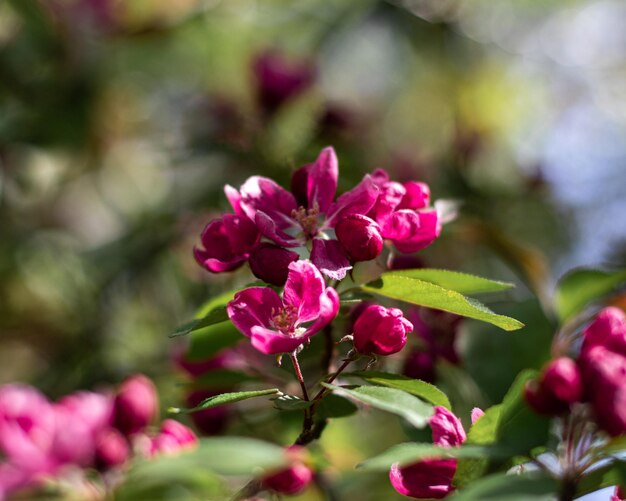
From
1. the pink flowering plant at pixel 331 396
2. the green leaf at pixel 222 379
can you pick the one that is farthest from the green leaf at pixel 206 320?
the green leaf at pixel 222 379

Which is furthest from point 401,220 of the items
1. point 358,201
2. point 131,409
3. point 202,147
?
point 202,147

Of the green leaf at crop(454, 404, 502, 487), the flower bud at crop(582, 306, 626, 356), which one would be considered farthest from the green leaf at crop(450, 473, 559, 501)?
A: the flower bud at crop(582, 306, 626, 356)

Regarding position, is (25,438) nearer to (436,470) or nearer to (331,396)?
(331,396)

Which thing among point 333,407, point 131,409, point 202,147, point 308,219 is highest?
point 308,219

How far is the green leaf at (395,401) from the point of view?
876mm

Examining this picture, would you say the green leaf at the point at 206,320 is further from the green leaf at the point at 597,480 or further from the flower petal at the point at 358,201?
the green leaf at the point at 597,480

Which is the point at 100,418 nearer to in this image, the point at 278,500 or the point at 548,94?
the point at 278,500

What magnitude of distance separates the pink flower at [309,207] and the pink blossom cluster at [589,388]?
312 millimetres

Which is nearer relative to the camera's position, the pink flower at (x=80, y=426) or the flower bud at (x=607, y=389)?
the flower bud at (x=607, y=389)

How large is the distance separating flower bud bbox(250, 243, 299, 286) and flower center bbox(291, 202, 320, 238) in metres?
0.09

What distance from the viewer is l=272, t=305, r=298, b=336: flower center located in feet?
3.44

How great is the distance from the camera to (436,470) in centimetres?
103

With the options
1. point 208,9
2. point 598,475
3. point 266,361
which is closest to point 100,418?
point 598,475

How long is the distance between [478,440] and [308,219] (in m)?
0.40
